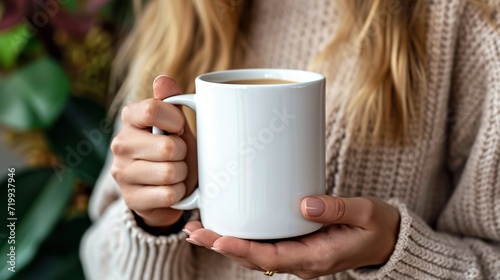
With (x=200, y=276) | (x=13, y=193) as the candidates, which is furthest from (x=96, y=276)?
(x=13, y=193)

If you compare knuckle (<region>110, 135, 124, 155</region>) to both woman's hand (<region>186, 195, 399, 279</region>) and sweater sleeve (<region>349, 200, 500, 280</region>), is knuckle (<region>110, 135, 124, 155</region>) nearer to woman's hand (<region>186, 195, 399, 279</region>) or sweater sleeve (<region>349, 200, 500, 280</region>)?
woman's hand (<region>186, 195, 399, 279</region>)

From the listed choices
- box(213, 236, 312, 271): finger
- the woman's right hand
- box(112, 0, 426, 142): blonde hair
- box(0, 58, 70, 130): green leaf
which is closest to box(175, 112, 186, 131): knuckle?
the woman's right hand

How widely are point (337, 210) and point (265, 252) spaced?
77 mm

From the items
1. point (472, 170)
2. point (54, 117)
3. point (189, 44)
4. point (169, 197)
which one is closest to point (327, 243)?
point (169, 197)

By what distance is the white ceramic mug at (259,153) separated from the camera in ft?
1.62

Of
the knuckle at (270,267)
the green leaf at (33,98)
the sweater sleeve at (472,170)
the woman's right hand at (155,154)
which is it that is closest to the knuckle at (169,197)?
the woman's right hand at (155,154)

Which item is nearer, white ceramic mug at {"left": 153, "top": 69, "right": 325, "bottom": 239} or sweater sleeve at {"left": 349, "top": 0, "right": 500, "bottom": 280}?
white ceramic mug at {"left": 153, "top": 69, "right": 325, "bottom": 239}

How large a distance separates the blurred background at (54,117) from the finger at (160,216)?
0.48m

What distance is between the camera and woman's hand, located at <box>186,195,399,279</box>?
20.7 inches

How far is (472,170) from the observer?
758 millimetres

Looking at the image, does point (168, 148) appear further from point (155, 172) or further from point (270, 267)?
point (270, 267)

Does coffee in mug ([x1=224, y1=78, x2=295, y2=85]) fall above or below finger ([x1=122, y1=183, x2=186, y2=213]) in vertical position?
above

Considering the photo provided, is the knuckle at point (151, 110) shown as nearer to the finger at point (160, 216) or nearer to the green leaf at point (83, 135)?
the finger at point (160, 216)

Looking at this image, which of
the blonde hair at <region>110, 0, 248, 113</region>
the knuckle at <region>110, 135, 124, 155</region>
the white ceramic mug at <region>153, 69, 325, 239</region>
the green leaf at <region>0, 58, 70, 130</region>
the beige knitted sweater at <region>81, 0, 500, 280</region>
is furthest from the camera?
the green leaf at <region>0, 58, 70, 130</region>
